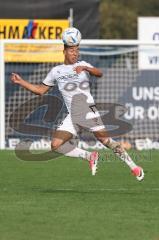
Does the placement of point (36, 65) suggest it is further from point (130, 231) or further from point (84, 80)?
point (130, 231)

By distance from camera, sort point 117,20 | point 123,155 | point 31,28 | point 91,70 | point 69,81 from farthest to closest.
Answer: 1. point 117,20
2. point 31,28
3. point 69,81
4. point 123,155
5. point 91,70

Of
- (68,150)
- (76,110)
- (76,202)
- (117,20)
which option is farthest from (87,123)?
(117,20)

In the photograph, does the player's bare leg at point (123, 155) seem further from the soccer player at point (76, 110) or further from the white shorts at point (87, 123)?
the white shorts at point (87, 123)

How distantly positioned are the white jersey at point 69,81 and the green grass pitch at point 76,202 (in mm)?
1284

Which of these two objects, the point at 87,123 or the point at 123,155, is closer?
the point at 123,155

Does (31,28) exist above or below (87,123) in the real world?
above

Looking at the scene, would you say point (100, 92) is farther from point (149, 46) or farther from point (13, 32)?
point (13, 32)

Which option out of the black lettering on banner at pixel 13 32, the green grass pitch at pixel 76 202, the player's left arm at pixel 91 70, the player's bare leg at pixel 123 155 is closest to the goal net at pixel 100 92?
the black lettering on banner at pixel 13 32

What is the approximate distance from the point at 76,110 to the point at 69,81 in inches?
19.1

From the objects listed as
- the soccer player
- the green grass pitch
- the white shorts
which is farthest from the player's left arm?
the green grass pitch

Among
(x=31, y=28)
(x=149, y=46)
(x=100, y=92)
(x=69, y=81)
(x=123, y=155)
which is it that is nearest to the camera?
(x=123, y=155)

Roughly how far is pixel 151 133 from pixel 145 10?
4075 centimetres

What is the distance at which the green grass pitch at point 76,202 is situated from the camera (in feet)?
29.5

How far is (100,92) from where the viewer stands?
68.1ft
